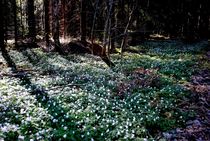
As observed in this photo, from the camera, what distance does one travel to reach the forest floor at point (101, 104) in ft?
28.6

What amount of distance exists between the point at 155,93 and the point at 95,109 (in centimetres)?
373

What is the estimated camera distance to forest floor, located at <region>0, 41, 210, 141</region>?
28.6 ft

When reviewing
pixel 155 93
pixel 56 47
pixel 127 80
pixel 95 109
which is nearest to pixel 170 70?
pixel 127 80

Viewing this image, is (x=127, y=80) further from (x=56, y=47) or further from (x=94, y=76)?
(x=56, y=47)

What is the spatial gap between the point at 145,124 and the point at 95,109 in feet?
6.02

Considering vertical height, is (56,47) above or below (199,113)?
above

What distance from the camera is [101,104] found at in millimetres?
11320

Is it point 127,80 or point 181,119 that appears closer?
point 181,119

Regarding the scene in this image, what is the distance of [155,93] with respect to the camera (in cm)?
1342

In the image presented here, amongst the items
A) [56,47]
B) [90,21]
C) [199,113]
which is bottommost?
[199,113]

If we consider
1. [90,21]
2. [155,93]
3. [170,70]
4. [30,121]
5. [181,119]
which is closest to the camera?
[30,121]

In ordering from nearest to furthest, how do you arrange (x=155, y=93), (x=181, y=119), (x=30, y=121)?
(x=30, y=121) < (x=181, y=119) < (x=155, y=93)

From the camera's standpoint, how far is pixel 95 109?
10680 millimetres

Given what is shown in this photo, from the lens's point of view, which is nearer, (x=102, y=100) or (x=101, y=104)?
(x=101, y=104)
